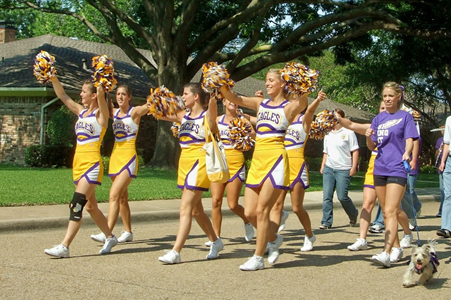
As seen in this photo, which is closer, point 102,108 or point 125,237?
point 102,108

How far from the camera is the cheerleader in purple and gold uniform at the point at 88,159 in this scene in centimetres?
773

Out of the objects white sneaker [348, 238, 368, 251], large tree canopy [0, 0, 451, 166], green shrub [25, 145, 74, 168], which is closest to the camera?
white sneaker [348, 238, 368, 251]

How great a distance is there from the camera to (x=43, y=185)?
15.7 m

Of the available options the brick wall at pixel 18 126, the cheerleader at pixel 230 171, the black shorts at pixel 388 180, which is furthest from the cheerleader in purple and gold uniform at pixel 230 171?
the brick wall at pixel 18 126

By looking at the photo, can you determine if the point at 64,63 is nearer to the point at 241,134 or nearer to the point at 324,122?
the point at 241,134

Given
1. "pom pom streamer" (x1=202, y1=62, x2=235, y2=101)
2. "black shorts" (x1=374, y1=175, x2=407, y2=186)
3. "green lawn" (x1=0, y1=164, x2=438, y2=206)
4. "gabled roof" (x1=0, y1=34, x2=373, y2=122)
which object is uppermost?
"gabled roof" (x1=0, y1=34, x2=373, y2=122)

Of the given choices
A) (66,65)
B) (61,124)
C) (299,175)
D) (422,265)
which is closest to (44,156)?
(61,124)

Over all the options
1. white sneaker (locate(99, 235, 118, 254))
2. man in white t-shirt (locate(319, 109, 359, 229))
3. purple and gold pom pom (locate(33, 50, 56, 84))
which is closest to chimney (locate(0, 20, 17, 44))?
man in white t-shirt (locate(319, 109, 359, 229))

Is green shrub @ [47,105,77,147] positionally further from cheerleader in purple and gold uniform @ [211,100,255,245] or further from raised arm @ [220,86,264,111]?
raised arm @ [220,86,264,111]

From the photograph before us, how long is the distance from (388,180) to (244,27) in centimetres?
1257

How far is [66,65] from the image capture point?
90.1 feet

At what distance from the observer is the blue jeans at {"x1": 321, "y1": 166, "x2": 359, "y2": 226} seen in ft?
37.1

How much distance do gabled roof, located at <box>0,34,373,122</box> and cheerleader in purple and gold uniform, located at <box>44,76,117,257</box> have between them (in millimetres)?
16362

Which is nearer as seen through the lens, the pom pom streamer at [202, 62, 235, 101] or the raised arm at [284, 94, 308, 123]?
the pom pom streamer at [202, 62, 235, 101]
